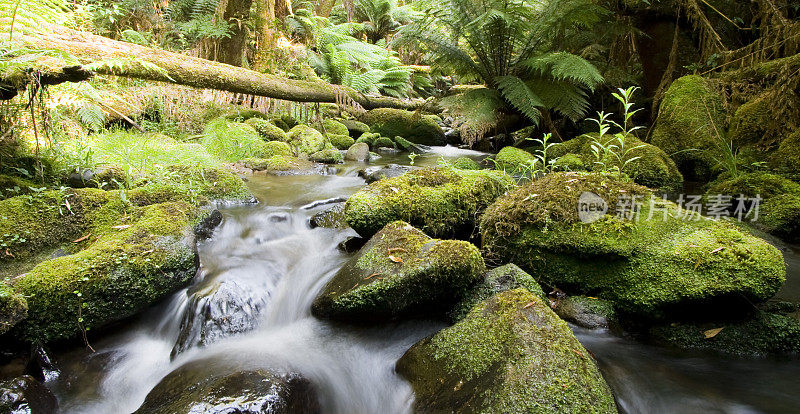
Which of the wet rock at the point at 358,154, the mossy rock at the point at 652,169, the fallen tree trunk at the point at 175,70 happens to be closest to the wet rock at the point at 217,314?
the fallen tree trunk at the point at 175,70

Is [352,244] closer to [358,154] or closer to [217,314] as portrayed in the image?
[217,314]

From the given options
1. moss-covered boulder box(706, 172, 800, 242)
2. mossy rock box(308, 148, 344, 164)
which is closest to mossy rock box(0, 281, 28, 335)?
moss-covered boulder box(706, 172, 800, 242)

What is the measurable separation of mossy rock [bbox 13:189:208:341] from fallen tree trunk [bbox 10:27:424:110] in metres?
1.30

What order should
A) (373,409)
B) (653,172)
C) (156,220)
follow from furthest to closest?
1. (653,172)
2. (156,220)
3. (373,409)

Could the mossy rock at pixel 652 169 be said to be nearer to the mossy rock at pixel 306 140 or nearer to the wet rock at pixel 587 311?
the wet rock at pixel 587 311

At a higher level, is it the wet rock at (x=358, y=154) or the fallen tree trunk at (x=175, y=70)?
the fallen tree trunk at (x=175, y=70)

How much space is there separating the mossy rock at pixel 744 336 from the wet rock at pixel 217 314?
266 centimetres

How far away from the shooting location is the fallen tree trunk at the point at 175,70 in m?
4.09

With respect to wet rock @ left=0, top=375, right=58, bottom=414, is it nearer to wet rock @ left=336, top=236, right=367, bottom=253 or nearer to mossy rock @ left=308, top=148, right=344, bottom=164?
wet rock @ left=336, top=236, right=367, bottom=253

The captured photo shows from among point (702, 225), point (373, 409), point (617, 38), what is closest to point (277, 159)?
point (373, 409)

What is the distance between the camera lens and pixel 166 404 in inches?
75.2

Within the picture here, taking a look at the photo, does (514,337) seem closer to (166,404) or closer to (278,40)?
(166,404)

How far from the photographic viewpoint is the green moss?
22.7 feet

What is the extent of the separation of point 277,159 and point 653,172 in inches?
217
